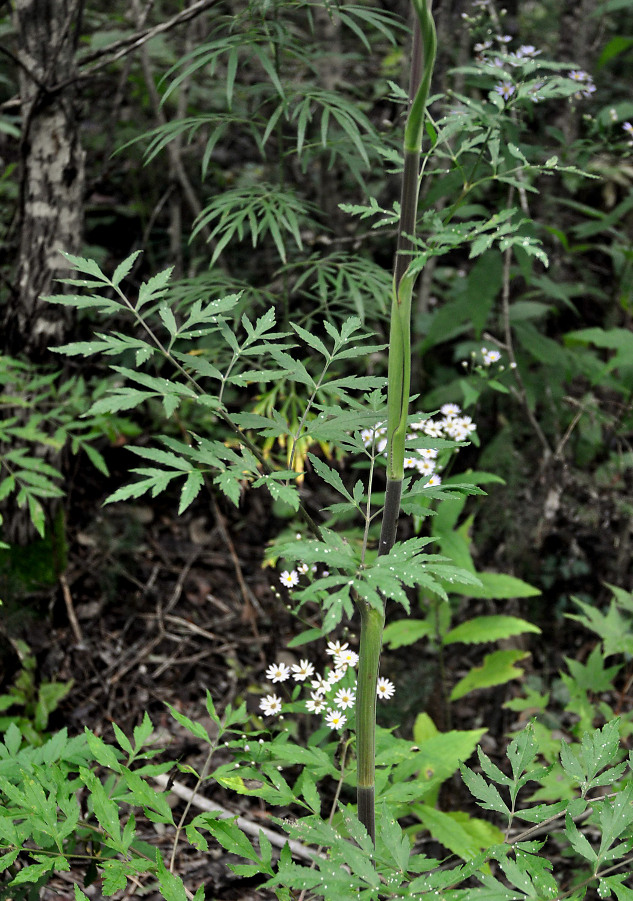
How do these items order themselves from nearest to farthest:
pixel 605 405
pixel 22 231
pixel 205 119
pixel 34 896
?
pixel 34 896
pixel 205 119
pixel 22 231
pixel 605 405

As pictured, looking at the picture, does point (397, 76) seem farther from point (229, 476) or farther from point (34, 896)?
point (34, 896)

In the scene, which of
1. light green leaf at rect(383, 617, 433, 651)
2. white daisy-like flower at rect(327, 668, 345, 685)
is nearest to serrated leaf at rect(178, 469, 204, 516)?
white daisy-like flower at rect(327, 668, 345, 685)

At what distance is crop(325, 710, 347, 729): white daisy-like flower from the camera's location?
1820mm

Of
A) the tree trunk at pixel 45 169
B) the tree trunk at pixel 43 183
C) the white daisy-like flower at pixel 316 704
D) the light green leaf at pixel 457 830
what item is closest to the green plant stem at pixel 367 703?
the white daisy-like flower at pixel 316 704

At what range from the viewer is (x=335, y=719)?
6.04ft

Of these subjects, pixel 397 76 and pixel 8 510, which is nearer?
pixel 8 510

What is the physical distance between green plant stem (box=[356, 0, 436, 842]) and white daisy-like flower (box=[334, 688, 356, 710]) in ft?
1.43

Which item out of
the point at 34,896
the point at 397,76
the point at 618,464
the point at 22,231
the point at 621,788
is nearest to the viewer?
the point at 621,788

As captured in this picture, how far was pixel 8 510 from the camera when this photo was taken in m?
3.03

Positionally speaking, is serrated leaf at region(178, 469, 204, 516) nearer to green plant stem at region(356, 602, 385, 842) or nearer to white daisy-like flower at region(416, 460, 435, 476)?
green plant stem at region(356, 602, 385, 842)

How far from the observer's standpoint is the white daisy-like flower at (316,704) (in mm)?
1846

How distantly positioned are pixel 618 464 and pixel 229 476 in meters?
3.22

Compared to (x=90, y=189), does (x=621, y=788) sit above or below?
below

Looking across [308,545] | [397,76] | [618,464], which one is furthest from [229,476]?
[397,76]
